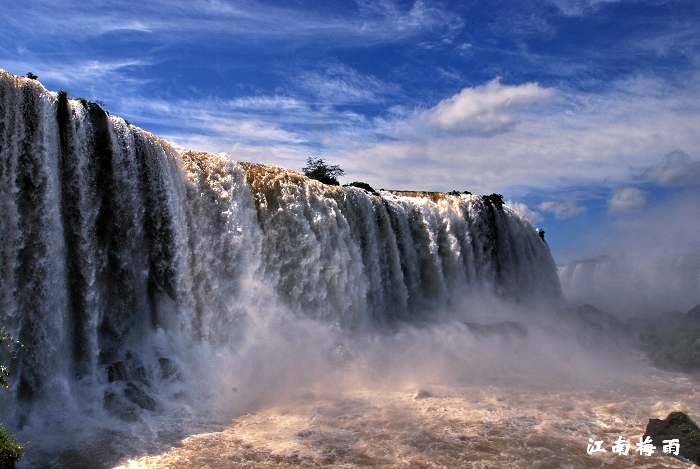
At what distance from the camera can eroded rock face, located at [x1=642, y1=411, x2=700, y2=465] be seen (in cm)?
980

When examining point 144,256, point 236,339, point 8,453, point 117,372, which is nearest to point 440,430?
point 236,339

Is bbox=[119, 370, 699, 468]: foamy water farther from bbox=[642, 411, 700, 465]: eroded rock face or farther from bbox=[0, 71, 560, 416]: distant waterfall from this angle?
bbox=[0, 71, 560, 416]: distant waterfall

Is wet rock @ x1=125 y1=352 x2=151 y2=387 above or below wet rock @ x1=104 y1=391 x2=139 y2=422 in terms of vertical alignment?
above

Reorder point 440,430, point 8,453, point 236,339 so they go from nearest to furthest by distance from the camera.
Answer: point 8,453, point 440,430, point 236,339

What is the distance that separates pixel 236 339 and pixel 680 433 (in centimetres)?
1005


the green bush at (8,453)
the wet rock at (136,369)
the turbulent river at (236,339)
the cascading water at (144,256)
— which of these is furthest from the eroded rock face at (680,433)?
the green bush at (8,453)

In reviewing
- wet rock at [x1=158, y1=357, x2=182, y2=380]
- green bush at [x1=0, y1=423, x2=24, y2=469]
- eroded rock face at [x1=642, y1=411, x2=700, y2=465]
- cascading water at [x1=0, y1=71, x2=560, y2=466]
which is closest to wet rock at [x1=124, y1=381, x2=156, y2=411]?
cascading water at [x1=0, y1=71, x2=560, y2=466]

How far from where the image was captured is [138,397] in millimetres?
11266

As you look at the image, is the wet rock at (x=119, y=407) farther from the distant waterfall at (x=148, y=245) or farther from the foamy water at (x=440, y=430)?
the foamy water at (x=440, y=430)

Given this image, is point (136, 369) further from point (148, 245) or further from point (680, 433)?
point (680, 433)

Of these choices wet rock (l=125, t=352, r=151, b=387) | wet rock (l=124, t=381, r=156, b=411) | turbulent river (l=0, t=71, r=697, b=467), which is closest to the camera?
turbulent river (l=0, t=71, r=697, b=467)

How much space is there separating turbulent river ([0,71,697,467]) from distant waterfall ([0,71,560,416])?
4 centimetres

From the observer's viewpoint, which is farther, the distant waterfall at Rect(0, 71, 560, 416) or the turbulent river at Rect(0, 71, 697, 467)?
the distant waterfall at Rect(0, 71, 560, 416)

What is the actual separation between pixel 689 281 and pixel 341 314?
3135cm
